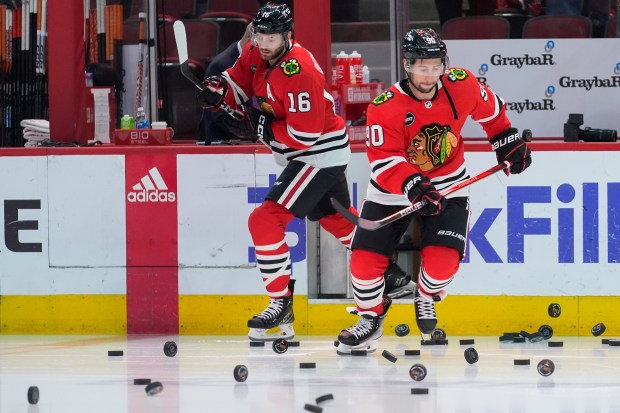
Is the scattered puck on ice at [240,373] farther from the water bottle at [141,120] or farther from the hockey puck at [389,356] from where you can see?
the water bottle at [141,120]

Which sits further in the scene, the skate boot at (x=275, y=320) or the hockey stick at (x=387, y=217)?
the skate boot at (x=275, y=320)

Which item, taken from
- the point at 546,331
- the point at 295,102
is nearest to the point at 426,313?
the point at 546,331

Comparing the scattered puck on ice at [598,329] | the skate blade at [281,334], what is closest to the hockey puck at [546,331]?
the scattered puck on ice at [598,329]

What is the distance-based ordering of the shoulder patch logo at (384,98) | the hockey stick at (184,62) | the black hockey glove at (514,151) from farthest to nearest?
the hockey stick at (184,62), the black hockey glove at (514,151), the shoulder patch logo at (384,98)

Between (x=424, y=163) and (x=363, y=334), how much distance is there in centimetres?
76

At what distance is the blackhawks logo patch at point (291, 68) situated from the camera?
567 centimetres

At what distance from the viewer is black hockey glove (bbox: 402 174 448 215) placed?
5.14 metres

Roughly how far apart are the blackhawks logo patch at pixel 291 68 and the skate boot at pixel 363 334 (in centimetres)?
104

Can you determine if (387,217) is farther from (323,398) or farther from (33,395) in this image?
(33,395)

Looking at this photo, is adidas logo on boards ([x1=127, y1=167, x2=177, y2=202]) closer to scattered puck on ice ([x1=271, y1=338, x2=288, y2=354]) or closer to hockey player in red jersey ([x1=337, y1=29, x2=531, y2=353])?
scattered puck on ice ([x1=271, y1=338, x2=288, y2=354])

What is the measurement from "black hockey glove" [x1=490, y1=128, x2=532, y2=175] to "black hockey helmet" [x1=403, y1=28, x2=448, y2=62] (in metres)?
0.47

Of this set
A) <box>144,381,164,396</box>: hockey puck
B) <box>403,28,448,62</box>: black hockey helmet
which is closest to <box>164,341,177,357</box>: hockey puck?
<box>144,381,164,396</box>: hockey puck

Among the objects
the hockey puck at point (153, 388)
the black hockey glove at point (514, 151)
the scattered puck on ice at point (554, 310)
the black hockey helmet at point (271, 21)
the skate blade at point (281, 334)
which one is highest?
the black hockey helmet at point (271, 21)

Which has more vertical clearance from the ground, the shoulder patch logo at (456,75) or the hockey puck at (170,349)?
the shoulder patch logo at (456,75)
